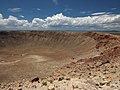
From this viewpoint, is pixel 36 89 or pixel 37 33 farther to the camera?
pixel 37 33

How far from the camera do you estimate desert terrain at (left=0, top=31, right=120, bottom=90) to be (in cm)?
2392

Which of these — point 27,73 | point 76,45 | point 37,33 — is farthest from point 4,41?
point 27,73

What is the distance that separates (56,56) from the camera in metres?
72.5

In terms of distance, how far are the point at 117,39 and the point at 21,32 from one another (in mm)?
69000

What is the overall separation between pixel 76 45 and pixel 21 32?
43.6 m

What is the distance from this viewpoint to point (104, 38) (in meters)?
83.8

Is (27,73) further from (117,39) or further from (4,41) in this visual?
(4,41)

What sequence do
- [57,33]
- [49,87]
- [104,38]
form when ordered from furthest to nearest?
1. [57,33]
2. [104,38]
3. [49,87]

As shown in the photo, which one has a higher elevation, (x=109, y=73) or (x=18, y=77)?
(x=109, y=73)

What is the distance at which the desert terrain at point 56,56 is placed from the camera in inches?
942

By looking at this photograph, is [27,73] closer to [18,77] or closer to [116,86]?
[18,77]

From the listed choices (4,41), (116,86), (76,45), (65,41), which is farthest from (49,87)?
(4,41)

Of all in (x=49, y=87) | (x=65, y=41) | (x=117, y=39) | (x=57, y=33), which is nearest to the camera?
(x=49, y=87)

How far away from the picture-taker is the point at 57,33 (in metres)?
119
